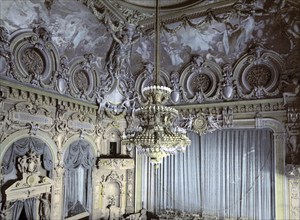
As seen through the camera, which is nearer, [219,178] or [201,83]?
[219,178]

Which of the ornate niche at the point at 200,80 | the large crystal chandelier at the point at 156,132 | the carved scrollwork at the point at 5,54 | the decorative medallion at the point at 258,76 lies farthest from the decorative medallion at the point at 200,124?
the carved scrollwork at the point at 5,54

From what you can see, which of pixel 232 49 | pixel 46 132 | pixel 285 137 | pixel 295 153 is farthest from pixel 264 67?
pixel 46 132

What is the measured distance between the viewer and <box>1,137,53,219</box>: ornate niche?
712 cm

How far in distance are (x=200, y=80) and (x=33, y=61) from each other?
621cm

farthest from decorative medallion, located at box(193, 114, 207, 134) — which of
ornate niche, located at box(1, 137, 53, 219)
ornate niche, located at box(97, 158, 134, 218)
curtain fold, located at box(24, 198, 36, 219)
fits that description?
curtain fold, located at box(24, 198, 36, 219)

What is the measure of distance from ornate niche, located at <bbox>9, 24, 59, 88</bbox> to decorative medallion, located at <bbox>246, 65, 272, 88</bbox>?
7.00 m

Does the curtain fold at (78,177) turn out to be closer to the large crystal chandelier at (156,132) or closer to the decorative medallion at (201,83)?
the large crystal chandelier at (156,132)

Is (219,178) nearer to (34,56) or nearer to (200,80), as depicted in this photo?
(200,80)

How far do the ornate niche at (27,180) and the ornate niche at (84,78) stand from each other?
2.38 meters

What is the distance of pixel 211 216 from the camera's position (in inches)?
391

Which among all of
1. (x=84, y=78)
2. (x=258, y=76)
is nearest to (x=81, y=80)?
(x=84, y=78)

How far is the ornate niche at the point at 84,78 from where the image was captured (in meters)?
9.45

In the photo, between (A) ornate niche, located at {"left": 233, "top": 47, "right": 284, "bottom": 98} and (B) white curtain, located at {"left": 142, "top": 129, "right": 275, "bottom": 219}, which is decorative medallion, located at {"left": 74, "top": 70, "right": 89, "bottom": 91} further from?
(A) ornate niche, located at {"left": 233, "top": 47, "right": 284, "bottom": 98}

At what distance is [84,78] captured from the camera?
10.0 meters
